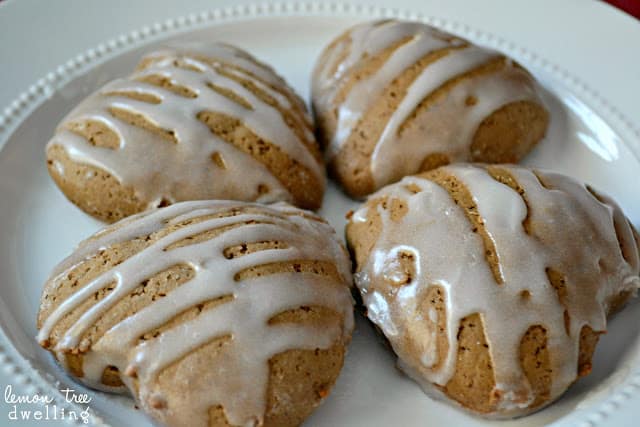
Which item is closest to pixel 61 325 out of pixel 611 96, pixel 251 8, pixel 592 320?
pixel 592 320

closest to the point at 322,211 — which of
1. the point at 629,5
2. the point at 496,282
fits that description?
the point at 496,282

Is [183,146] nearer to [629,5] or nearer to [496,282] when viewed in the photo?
[496,282]

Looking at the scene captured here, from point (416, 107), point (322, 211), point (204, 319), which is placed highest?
point (416, 107)

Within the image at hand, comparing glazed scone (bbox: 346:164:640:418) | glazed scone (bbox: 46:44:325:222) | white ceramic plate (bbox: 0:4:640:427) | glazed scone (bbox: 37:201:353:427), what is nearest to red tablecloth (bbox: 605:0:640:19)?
white ceramic plate (bbox: 0:4:640:427)

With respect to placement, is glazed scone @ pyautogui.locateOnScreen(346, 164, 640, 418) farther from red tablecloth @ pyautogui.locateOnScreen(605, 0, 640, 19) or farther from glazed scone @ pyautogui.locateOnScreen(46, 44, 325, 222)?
red tablecloth @ pyautogui.locateOnScreen(605, 0, 640, 19)

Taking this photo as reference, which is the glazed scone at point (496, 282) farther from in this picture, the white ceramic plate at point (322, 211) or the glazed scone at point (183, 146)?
the glazed scone at point (183, 146)
